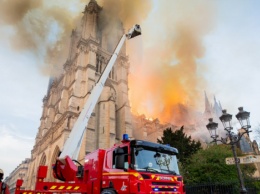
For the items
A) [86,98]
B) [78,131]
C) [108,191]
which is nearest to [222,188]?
[108,191]

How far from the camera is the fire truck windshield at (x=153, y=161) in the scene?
560 centimetres

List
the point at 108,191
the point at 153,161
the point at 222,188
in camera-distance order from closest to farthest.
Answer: the point at 153,161, the point at 108,191, the point at 222,188

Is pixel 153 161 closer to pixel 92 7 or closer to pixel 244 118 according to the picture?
pixel 244 118

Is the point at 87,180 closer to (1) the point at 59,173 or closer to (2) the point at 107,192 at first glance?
(1) the point at 59,173

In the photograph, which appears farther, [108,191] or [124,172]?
[108,191]

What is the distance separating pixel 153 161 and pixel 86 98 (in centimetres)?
2267

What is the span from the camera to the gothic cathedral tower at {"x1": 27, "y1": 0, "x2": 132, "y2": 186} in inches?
1049

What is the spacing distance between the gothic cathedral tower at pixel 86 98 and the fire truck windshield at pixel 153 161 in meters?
18.4

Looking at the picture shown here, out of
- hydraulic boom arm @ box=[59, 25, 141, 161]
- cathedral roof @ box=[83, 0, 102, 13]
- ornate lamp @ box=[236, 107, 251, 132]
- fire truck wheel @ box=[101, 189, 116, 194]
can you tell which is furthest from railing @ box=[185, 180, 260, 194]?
cathedral roof @ box=[83, 0, 102, 13]

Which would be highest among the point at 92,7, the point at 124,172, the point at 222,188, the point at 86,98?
the point at 92,7

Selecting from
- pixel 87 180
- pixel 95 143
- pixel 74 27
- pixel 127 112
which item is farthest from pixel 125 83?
pixel 87 180

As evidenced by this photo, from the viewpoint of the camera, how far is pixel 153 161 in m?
5.84

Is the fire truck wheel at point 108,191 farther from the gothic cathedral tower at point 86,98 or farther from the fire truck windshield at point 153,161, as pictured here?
the gothic cathedral tower at point 86,98

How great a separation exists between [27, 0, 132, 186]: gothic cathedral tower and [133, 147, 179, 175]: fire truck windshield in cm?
1838
